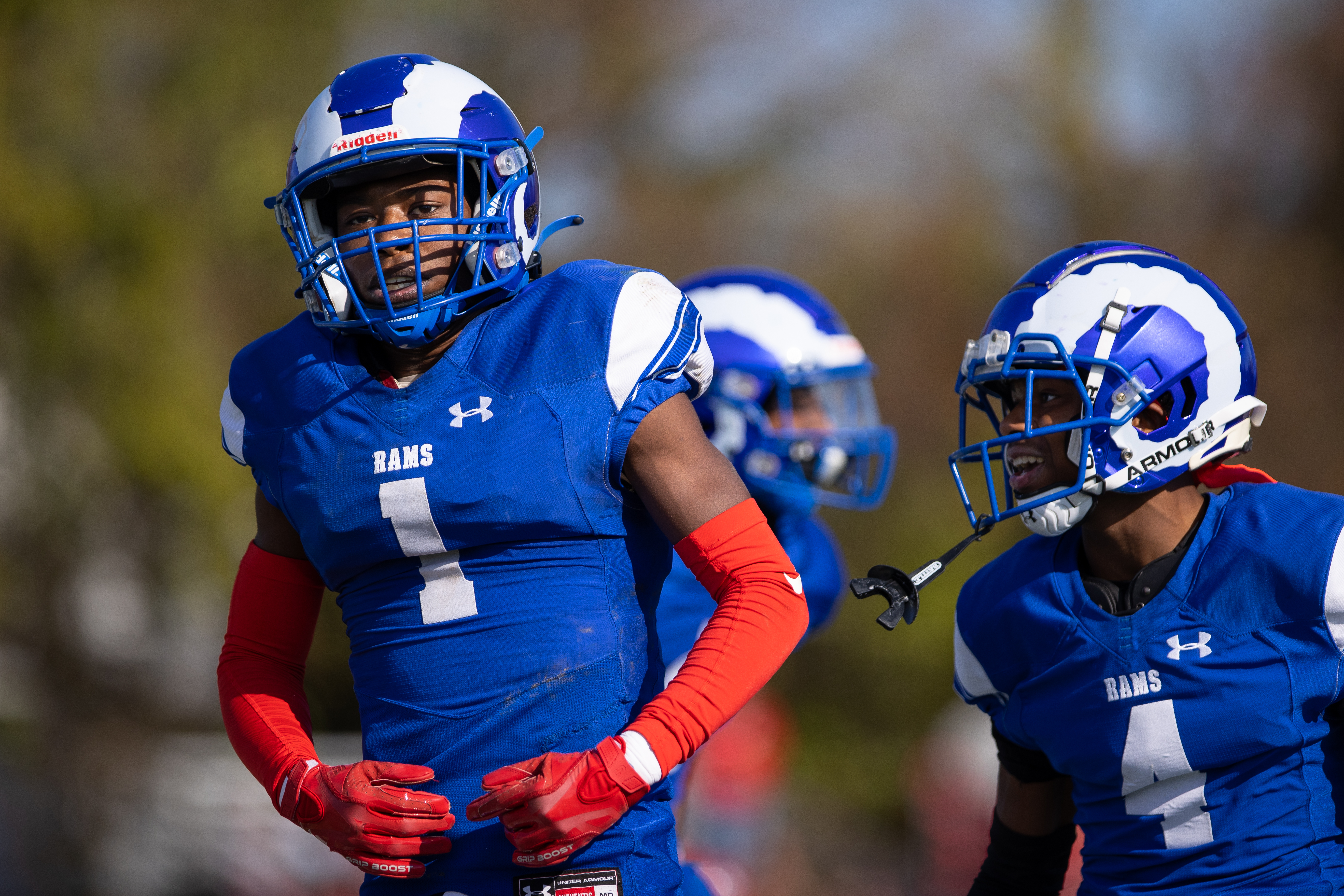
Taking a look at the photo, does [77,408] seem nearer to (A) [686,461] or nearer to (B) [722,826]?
(B) [722,826]

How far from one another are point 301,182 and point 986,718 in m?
8.17

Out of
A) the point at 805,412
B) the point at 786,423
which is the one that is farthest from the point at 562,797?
the point at 805,412

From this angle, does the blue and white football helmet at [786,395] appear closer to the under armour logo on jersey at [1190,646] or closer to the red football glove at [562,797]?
the under armour logo on jersey at [1190,646]

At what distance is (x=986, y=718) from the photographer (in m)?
9.63

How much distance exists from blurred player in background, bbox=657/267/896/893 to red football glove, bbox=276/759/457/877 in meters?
1.40

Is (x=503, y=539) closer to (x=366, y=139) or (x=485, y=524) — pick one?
(x=485, y=524)

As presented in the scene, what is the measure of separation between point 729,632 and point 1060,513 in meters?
0.81

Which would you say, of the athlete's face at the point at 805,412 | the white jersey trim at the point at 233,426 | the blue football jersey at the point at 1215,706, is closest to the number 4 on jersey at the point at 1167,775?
the blue football jersey at the point at 1215,706

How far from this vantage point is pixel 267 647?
8.56 feet

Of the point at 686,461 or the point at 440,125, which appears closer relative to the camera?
the point at 686,461

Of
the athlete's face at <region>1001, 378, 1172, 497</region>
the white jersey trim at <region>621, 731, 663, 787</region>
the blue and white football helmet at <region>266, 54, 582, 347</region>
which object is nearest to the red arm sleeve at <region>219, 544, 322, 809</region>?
the blue and white football helmet at <region>266, 54, 582, 347</region>

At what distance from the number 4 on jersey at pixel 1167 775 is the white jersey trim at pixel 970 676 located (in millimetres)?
313

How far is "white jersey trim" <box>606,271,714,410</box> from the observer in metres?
2.28

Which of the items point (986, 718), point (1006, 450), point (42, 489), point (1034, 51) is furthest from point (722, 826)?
point (1034, 51)
